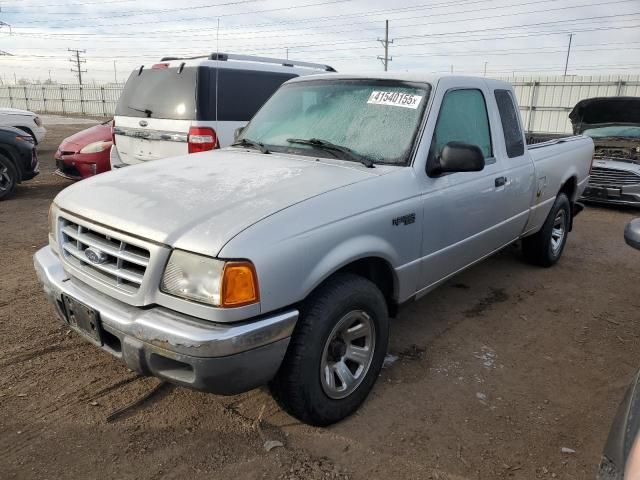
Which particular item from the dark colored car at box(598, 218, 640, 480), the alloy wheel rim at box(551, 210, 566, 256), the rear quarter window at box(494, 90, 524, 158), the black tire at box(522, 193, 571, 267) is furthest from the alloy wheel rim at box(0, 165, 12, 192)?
the dark colored car at box(598, 218, 640, 480)

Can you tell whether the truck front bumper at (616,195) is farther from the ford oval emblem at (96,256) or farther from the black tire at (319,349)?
the ford oval emblem at (96,256)

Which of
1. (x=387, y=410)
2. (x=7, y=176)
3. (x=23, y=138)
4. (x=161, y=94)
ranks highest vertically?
(x=161, y=94)

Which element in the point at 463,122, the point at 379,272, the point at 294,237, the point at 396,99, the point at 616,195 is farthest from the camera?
the point at 616,195

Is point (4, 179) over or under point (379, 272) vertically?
under

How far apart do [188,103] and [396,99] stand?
3661 mm

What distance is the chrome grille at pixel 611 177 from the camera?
28.0ft

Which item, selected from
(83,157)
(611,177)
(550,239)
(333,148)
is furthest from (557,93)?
(333,148)

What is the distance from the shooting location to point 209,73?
20.4 ft

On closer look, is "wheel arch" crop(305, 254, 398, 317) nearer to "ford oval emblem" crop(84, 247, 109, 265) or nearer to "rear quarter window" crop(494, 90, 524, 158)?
"ford oval emblem" crop(84, 247, 109, 265)

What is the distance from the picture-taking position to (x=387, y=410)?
9.50 ft

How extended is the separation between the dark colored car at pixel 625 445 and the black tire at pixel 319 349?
125 centimetres

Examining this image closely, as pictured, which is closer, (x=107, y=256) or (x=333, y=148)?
(x=107, y=256)

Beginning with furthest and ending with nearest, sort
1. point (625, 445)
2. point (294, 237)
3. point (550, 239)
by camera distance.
→ point (550, 239) → point (294, 237) → point (625, 445)

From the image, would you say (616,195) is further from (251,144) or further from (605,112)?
(251,144)
